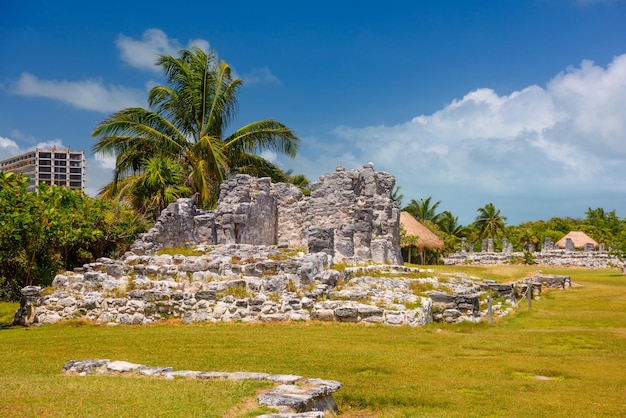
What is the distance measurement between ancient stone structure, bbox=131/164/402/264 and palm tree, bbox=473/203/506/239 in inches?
1558

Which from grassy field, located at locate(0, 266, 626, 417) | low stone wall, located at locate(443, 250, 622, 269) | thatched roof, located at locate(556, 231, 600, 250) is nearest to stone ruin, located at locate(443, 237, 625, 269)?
low stone wall, located at locate(443, 250, 622, 269)

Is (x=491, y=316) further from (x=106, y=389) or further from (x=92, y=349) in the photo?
(x=106, y=389)

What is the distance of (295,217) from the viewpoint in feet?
75.6

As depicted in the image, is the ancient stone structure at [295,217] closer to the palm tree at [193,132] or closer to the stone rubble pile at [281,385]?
the palm tree at [193,132]

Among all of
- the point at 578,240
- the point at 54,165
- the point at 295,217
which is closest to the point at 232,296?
the point at 295,217

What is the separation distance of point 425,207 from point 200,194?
1260 inches

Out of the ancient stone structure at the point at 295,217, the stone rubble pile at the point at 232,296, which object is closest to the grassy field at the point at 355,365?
the stone rubble pile at the point at 232,296

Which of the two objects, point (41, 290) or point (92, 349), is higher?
point (41, 290)

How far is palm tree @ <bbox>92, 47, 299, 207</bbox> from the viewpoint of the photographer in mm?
24172

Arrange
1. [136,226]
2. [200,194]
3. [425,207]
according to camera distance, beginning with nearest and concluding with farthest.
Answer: [136,226]
[200,194]
[425,207]

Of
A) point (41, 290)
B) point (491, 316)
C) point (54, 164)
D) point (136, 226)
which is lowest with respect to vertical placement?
point (491, 316)

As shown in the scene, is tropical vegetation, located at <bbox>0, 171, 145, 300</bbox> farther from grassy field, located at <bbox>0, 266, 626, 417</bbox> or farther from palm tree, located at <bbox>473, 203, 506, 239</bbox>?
palm tree, located at <bbox>473, 203, 506, 239</bbox>

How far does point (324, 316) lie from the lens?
13750 millimetres

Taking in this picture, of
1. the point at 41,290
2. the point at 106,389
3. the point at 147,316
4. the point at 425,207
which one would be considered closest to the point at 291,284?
the point at 147,316
